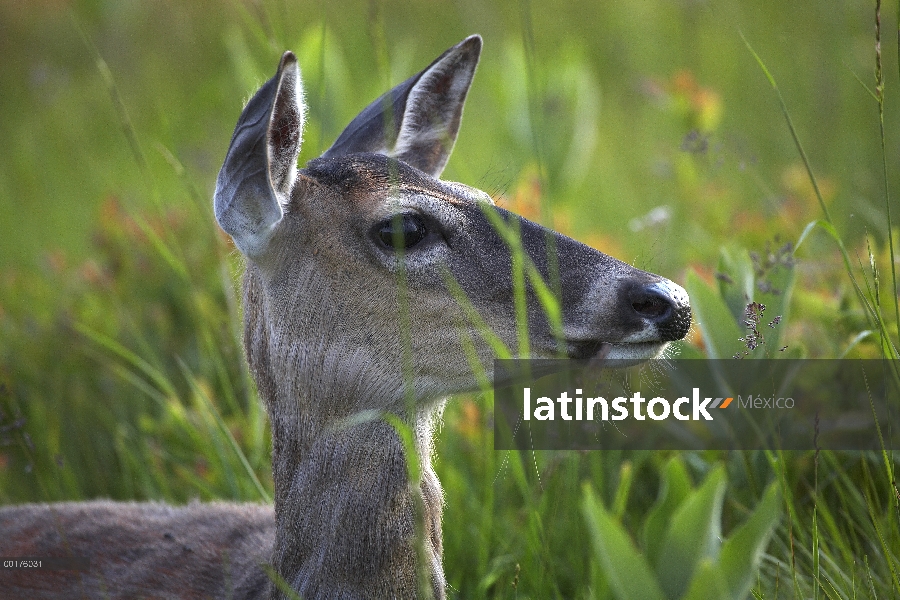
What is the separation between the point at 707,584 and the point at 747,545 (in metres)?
0.13

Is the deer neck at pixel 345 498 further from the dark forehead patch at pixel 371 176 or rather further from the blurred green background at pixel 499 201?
the dark forehead patch at pixel 371 176

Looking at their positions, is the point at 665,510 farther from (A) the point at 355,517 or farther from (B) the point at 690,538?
(A) the point at 355,517

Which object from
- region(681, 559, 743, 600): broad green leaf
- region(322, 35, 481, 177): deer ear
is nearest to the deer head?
region(322, 35, 481, 177): deer ear

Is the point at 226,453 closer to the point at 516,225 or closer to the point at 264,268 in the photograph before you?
the point at 264,268

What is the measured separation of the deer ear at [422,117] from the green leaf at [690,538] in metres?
1.56

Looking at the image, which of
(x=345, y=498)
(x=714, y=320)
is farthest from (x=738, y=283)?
(x=345, y=498)

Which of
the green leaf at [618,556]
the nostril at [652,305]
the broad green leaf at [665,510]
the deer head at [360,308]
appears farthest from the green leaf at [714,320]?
the green leaf at [618,556]

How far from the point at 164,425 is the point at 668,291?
2.67m

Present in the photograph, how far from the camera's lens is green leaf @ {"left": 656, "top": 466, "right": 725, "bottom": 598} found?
1.77 meters

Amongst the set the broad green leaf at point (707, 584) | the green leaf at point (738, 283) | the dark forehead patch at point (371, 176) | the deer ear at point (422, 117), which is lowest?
the broad green leaf at point (707, 584)

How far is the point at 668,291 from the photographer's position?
2.27 meters

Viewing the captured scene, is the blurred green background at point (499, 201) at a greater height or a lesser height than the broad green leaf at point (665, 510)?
greater

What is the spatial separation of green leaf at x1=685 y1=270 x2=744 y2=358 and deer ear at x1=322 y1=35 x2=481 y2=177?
916 millimetres

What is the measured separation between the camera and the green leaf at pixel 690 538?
1.77m
